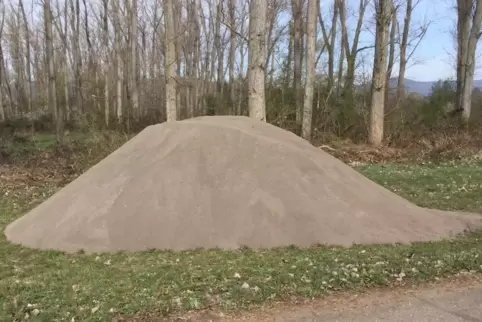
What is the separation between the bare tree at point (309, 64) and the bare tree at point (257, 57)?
683cm

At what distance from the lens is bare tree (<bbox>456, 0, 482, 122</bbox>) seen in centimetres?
2131

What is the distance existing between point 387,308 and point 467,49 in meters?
20.8

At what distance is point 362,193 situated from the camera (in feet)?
25.3

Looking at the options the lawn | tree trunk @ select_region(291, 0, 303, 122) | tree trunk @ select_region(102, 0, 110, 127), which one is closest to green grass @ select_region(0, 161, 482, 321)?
the lawn

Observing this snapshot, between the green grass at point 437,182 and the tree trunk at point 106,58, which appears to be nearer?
the green grass at point 437,182

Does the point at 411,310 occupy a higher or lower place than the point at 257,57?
lower

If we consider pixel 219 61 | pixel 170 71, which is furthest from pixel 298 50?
pixel 219 61

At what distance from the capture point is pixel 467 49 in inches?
866

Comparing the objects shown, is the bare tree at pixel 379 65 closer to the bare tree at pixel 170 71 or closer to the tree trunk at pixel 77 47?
the bare tree at pixel 170 71

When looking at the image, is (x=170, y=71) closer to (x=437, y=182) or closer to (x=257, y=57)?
(x=257, y=57)

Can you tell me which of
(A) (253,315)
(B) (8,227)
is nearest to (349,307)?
(A) (253,315)

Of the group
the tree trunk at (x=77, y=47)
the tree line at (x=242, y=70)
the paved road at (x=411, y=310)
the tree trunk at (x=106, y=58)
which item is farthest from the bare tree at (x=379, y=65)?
the tree trunk at (x=77, y=47)

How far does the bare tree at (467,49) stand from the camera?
69.9 feet

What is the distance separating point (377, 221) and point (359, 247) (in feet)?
2.59
